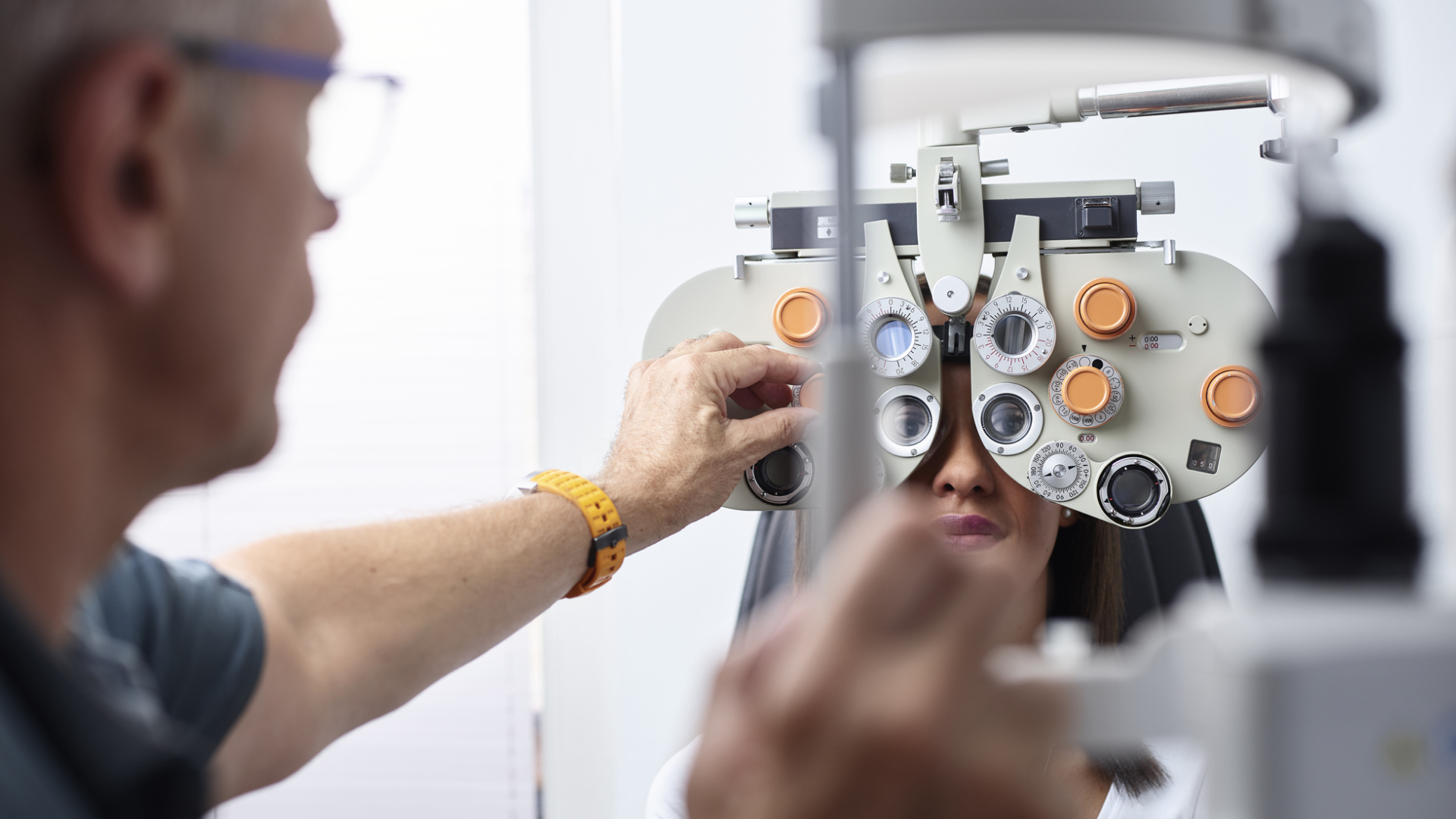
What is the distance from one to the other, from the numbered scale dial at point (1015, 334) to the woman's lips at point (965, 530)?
0.23m

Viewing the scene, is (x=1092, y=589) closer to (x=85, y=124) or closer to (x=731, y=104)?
(x=731, y=104)

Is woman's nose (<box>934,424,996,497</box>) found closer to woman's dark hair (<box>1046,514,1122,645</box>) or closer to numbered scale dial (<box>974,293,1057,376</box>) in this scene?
numbered scale dial (<box>974,293,1057,376</box>)

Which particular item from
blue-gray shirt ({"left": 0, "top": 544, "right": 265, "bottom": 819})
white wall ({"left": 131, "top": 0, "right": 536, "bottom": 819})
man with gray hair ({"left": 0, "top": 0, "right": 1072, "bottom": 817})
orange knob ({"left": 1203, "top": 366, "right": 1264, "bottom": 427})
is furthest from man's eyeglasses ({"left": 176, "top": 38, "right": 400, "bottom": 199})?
white wall ({"left": 131, "top": 0, "right": 536, "bottom": 819})

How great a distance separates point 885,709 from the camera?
1.01 ft

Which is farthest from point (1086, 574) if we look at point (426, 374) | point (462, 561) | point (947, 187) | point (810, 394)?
point (426, 374)

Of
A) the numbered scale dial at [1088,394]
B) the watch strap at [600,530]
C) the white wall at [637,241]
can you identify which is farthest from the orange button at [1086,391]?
the white wall at [637,241]

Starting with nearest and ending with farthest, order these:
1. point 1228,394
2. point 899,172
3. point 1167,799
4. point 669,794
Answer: point 1228,394 → point 899,172 → point 1167,799 → point 669,794

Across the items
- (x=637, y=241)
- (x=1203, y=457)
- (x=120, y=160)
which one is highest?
(x=637, y=241)

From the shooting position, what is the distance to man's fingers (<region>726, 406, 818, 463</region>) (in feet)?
3.48

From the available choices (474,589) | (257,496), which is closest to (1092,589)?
(474,589)

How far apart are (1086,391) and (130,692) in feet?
2.63

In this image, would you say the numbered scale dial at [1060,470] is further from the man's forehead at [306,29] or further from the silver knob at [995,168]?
the man's forehead at [306,29]

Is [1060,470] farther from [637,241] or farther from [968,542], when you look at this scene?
[637,241]

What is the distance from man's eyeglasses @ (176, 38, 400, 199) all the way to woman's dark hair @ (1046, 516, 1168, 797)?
971 millimetres
